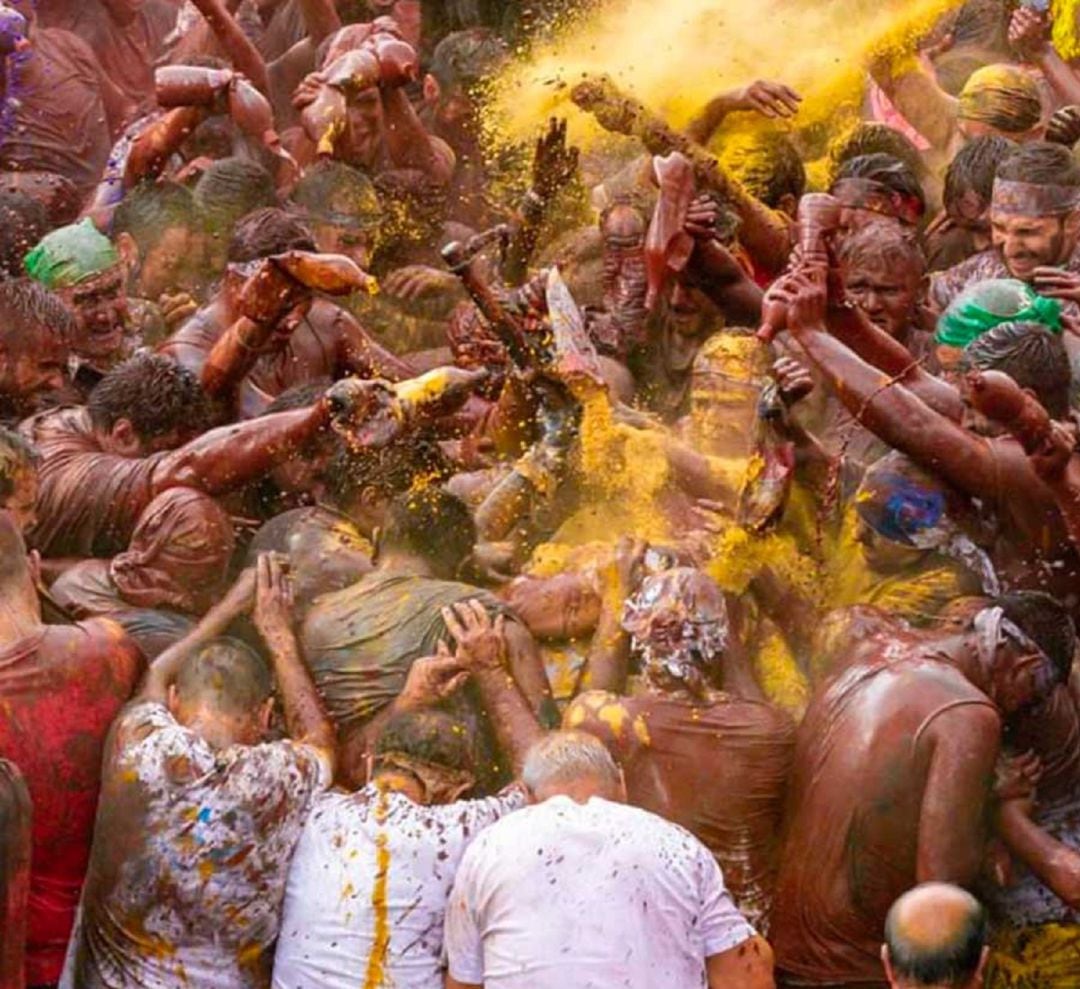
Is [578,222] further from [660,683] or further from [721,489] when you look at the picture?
[660,683]

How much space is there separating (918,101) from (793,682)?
12.4 ft

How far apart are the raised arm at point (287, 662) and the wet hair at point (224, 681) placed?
312 millimetres

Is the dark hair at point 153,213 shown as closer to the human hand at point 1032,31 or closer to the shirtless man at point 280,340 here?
the shirtless man at point 280,340

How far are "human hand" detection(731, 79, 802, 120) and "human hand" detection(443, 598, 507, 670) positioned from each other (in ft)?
10.5

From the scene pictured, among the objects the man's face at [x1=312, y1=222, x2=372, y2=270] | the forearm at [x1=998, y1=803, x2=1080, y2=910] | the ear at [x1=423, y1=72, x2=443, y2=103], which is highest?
the ear at [x1=423, y1=72, x2=443, y2=103]

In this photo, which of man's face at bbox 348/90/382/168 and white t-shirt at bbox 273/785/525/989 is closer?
white t-shirt at bbox 273/785/525/989

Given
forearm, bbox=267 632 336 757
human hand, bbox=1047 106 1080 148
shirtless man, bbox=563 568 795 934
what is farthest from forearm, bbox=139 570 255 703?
human hand, bbox=1047 106 1080 148

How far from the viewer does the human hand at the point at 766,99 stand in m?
12.9

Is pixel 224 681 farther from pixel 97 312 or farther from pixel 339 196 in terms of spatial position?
pixel 339 196

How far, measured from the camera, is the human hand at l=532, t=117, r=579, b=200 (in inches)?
491

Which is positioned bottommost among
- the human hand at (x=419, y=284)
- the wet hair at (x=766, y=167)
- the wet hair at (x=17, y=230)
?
the human hand at (x=419, y=284)

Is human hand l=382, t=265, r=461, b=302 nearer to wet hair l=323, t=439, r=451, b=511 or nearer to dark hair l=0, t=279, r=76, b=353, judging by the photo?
dark hair l=0, t=279, r=76, b=353

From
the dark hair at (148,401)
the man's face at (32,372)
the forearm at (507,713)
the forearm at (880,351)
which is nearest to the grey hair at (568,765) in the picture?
the forearm at (507,713)

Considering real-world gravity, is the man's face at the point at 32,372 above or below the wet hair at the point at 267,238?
below
